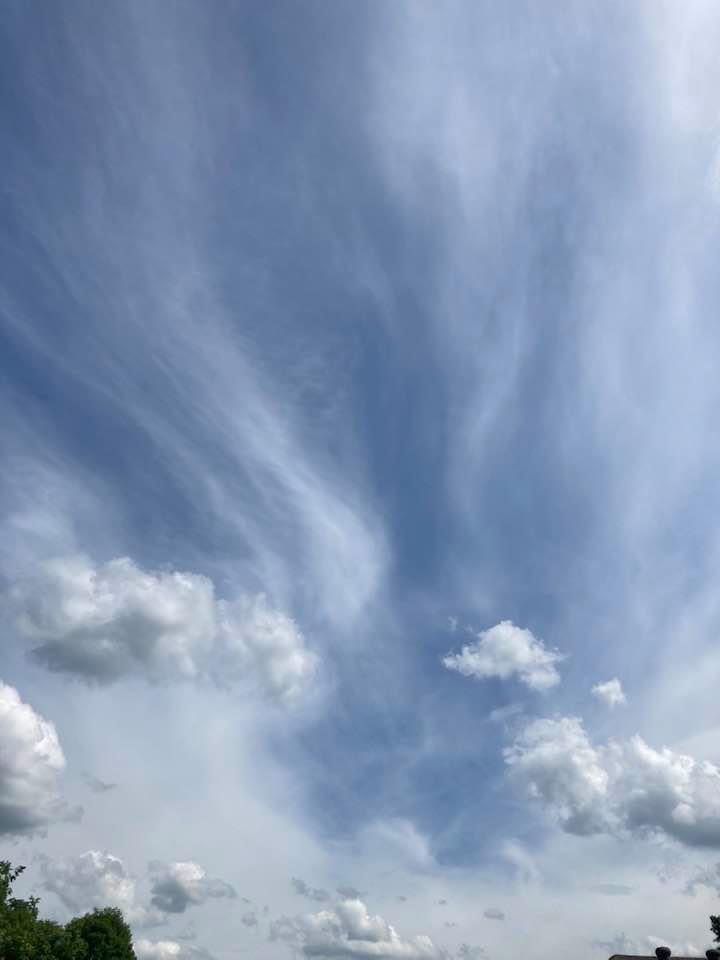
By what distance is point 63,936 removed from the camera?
9738 cm

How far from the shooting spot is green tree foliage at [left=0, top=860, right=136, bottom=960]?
68812mm

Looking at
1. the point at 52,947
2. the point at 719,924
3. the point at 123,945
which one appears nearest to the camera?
the point at 719,924

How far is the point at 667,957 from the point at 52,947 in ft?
259

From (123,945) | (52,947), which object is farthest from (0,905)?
(123,945)

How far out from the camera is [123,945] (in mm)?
106438

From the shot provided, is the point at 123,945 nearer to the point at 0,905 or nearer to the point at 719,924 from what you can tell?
the point at 0,905

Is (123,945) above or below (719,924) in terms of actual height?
below

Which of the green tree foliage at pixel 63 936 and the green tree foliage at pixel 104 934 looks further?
the green tree foliage at pixel 104 934

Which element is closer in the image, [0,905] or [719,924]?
[0,905]

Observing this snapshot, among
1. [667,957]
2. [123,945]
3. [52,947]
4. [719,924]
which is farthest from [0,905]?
[719,924]

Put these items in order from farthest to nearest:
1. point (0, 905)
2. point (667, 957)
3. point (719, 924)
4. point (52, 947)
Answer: point (52, 947) < point (719, 924) < point (667, 957) < point (0, 905)

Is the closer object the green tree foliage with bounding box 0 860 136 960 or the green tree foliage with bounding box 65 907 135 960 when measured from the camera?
the green tree foliage with bounding box 0 860 136 960

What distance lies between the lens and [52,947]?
93062mm

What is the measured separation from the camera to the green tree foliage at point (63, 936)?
2709 inches
